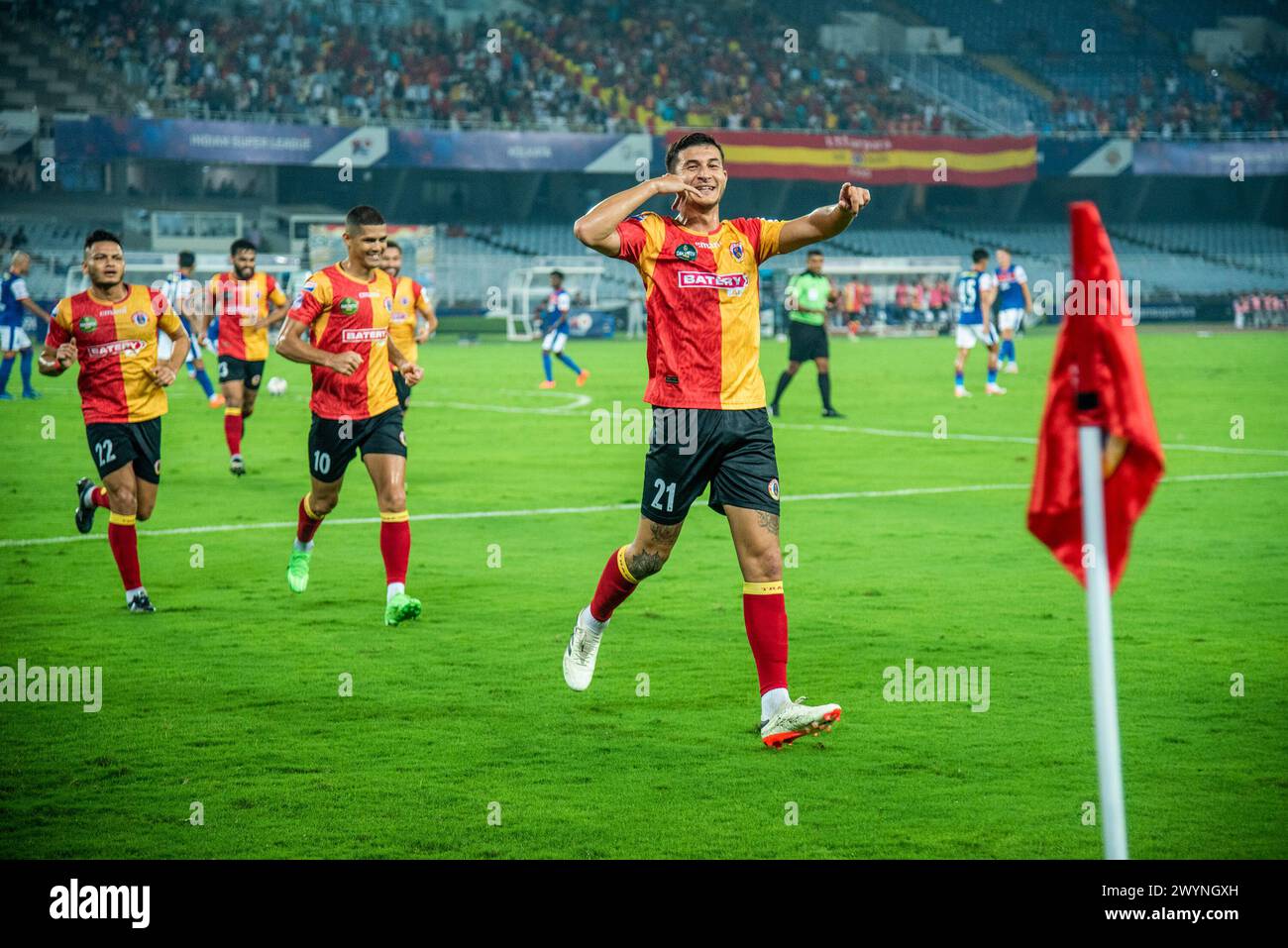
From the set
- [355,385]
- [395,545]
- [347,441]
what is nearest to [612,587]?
[395,545]

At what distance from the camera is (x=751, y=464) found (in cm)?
721

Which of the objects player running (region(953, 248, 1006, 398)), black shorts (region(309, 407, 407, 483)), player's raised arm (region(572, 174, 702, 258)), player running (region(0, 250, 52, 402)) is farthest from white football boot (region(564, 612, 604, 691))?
player running (region(953, 248, 1006, 398))

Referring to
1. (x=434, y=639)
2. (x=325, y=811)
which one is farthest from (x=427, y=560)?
(x=325, y=811)

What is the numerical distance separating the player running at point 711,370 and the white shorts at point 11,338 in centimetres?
2271

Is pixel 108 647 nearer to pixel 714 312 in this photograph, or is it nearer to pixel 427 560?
pixel 427 560

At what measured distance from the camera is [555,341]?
30.6 m

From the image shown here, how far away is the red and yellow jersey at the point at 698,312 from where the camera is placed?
287 inches

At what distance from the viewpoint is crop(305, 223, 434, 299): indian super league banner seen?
50094mm

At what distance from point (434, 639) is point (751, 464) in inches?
110

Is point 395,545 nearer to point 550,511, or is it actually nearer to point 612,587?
point 612,587

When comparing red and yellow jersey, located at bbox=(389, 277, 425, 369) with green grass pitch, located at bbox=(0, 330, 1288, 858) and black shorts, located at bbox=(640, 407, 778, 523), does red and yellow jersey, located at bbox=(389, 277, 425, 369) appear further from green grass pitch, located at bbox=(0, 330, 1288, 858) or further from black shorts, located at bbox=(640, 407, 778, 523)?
black shorts, located at bbox=(640, 407, 778, 523)

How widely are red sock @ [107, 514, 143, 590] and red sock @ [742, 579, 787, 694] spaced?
15.3 feet

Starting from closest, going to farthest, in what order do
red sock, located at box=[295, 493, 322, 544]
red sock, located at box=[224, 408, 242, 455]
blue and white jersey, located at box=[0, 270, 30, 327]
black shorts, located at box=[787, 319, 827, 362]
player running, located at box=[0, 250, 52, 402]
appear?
red sock, located at box=[295, 493, 322, 544] → red sock, located at box=[224, 408, 242, 455] → black shorts, located at box=[787, 319, 827, 362] → player running, located at box=[0, 250, 52, 402] → blue and white jersey, located at box=[0, 270, 30, 327]
